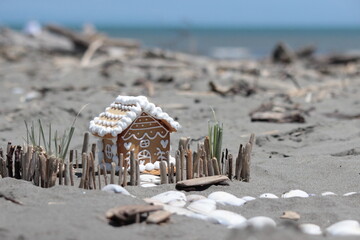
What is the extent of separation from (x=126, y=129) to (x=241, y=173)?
0.93 m

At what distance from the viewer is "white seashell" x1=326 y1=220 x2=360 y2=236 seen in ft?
10.8

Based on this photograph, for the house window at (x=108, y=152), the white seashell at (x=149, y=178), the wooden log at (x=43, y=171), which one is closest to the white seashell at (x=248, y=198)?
the white seashell at (x=149, y=178)

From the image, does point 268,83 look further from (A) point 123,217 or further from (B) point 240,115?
(A) point 123,217

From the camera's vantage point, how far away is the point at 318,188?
4.52 meters

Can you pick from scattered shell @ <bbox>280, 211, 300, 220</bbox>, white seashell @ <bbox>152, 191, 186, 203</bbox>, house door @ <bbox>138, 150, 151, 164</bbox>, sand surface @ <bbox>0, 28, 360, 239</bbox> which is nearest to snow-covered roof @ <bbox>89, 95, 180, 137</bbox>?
house door @ <bbox>138, 150, 151, 164</bbox>

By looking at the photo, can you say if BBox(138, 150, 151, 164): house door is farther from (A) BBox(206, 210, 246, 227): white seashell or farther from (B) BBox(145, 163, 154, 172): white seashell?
(A) BBox(206, 210, 246, 227): white seashell

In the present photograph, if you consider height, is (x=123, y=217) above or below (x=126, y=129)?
below

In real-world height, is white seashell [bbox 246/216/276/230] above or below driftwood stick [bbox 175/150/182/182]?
below

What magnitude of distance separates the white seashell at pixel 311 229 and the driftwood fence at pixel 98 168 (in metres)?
1.10

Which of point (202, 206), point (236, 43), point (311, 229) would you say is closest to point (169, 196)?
point (202, 206)

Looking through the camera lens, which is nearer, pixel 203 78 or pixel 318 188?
pixel 318 188

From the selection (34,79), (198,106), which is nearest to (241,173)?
(198,106)

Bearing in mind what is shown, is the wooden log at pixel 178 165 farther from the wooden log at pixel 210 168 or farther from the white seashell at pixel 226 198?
the white seashell at pixel 226 198

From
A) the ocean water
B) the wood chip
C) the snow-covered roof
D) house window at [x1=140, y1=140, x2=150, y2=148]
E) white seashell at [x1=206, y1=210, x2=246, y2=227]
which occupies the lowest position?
white seashell at [x1=206, y1=210, x2=246, y2=227]
